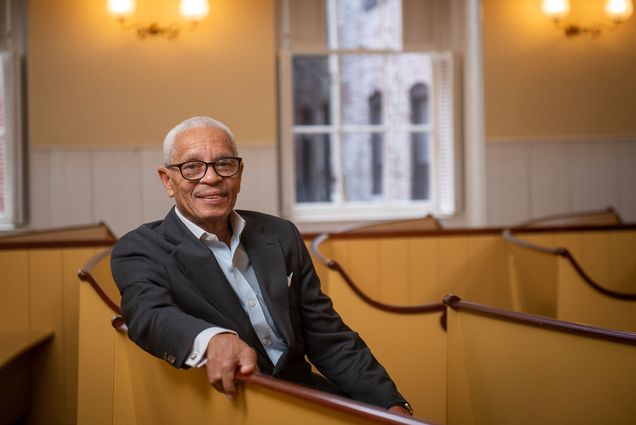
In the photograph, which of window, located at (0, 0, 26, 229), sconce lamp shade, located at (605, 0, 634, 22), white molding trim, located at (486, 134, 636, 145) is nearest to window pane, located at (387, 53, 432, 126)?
white molding trim, located at (486, 134, 636, 145)

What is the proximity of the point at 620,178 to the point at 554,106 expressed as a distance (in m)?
0.93

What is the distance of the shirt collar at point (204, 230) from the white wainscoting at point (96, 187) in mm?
4359

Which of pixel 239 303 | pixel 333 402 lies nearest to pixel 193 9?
pixel 239 303

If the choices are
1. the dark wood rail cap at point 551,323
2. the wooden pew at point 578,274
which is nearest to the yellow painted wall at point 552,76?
the wooden pew at point 578,274

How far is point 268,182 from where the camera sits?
6539 millimetres

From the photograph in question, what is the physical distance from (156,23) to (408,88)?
2292mm

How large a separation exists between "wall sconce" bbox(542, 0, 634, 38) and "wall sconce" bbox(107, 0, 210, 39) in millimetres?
2956

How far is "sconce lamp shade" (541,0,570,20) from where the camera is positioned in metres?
6.70

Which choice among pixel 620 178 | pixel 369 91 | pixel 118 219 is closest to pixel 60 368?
pixel 118 219

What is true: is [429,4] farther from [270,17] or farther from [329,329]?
[329,329]

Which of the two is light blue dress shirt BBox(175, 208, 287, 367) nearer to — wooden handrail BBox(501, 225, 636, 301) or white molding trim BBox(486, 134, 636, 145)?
wooden handrail BBox(501, 225, 636, 301)

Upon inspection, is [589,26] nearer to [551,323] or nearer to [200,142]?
[551,323]

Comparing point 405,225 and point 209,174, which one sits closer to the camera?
point 209,174

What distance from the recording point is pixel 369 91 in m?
6.99
